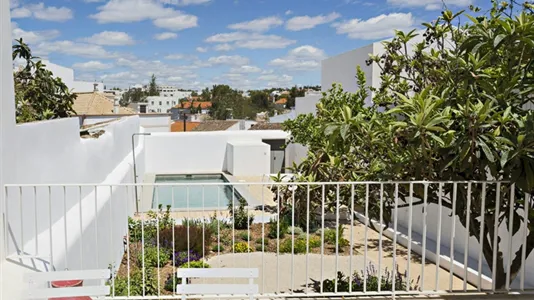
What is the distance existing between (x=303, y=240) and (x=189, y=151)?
1454 centimetres

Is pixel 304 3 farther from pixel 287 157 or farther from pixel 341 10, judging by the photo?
pixel 287 157

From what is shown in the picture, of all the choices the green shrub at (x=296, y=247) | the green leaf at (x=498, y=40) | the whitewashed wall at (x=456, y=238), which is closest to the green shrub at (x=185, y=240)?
the green shrub at (x=296, y=247)

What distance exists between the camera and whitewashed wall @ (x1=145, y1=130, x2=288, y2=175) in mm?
22391

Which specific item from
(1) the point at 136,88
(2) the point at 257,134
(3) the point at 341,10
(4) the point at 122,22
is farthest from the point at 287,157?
(1) the point at 136,88

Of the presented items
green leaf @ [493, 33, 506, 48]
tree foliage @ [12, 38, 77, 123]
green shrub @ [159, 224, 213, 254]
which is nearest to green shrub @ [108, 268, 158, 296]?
green shrub @ [159, 224, 213, 254]

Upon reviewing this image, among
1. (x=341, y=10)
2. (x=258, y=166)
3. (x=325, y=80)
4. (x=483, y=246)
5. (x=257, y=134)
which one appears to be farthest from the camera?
(x=341, y=10)

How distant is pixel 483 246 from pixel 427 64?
3.03m

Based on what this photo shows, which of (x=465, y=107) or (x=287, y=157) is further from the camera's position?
(x=287, y=157)

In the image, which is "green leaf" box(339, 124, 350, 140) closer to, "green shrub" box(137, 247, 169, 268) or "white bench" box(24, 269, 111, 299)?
"white bench" box(24, 269, 111, 299)

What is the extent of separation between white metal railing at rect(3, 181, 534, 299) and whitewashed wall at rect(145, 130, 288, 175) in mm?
10652

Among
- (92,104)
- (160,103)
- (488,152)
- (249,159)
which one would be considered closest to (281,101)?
(160,103)

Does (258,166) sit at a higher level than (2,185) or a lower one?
lower

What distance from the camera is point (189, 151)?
22.8m

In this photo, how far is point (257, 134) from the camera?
2364 cm
